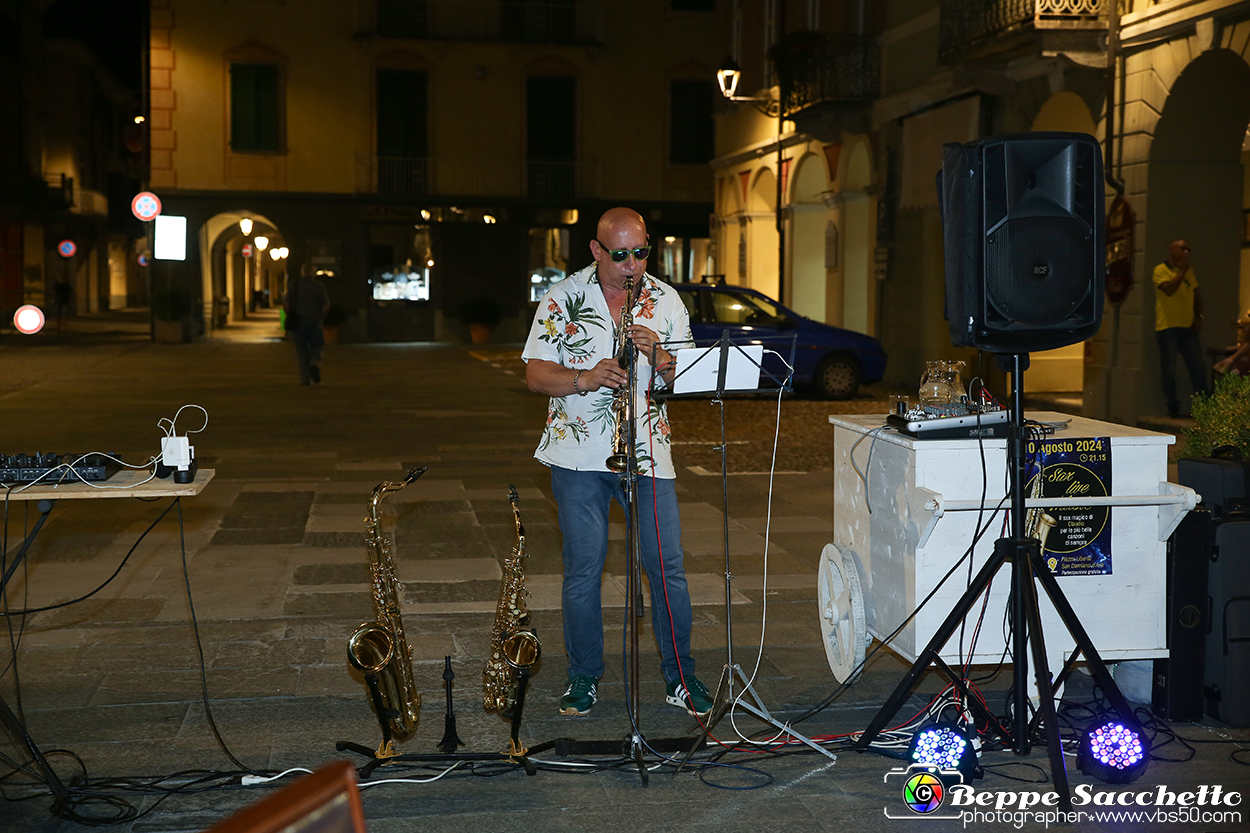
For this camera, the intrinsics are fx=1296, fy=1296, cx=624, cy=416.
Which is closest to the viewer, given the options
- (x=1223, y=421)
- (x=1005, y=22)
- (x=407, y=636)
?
(x=1223, y=421)

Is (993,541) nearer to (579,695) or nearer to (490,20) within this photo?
(579,695)

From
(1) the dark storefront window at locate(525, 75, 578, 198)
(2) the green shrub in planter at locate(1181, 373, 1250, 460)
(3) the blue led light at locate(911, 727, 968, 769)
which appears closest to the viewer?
(3) the blue led light at locate(911, 727, 968, 769)

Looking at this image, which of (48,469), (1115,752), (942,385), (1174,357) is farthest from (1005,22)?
(48,469)

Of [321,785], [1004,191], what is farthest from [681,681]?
[321,785]

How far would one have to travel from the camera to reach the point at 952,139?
60.0 feet

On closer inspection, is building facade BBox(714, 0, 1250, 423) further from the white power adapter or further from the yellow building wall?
the yellow building wall

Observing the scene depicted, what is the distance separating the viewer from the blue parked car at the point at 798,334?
54.1 feet

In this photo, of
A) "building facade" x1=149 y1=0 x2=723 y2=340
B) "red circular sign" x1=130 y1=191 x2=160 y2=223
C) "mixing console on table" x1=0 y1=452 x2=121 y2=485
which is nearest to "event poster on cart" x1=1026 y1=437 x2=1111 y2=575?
"mixing console on table" x1=0 y1=452 x2=121 y2=485

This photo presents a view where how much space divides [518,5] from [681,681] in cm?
3081

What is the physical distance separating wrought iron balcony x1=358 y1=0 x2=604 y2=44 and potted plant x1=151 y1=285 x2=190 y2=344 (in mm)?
8112

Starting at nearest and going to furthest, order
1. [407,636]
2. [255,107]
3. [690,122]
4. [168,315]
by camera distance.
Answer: [407,636], [168,315], [255,107], [690,122]

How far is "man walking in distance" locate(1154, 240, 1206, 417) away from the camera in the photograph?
43.0 feet

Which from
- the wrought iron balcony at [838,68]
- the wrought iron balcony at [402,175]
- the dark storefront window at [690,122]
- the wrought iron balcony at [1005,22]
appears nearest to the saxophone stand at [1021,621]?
the wrought iron balcony at [1005,22]

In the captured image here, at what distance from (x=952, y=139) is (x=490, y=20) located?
17965mm
